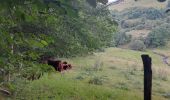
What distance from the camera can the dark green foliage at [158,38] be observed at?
219ft

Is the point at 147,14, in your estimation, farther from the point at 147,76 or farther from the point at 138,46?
the point at 147,76

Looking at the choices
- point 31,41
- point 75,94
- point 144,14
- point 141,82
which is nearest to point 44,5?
point 31,41

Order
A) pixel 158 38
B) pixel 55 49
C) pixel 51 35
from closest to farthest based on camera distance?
1. pixel 51 35
2. pixel 55 49
3. pixel 158 38

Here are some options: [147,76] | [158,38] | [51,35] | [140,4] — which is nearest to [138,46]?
[158,38]

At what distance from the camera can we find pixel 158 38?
219ft

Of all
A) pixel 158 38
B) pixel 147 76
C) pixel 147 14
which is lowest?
pixel 147 76

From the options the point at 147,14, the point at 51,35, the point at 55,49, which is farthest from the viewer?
the point at 147,14

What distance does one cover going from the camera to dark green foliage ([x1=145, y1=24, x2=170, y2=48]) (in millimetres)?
66625

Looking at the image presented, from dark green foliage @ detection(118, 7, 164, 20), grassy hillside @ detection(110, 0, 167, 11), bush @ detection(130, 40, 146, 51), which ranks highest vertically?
grassy hillside @ detection(110, 0, 167, 11)

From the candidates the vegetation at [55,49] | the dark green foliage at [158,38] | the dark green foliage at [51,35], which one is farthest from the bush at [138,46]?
the dark green foliage at [51,35]

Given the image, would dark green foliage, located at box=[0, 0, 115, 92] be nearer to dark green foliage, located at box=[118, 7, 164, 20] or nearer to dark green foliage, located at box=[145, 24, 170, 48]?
dark green foliage, located at box=[145, 24, 170, 48]

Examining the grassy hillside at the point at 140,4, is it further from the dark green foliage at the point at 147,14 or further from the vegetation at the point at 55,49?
the vegetation at the point at 55,49

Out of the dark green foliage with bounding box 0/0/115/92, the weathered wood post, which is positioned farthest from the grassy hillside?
the weathered wood post

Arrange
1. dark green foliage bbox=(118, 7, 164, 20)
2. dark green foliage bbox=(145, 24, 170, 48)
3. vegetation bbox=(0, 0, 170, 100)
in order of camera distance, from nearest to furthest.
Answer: vegetation bbox=(0, 0, 170, 100) < dark green foliage bbox=(145, 24, 170, 48) < dark green foliage bbox=(118, 7, 164, 20)
